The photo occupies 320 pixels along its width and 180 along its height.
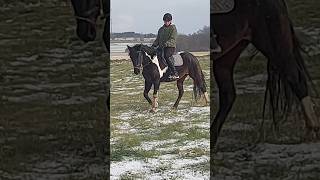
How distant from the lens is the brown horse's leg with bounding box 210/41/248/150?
346 cm

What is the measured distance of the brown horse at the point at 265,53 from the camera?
3.46m

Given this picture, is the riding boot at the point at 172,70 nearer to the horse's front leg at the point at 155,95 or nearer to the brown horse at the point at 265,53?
the horse's front leg at the point at 155,95

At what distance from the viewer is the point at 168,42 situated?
4.79 metres

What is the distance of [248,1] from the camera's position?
349cm

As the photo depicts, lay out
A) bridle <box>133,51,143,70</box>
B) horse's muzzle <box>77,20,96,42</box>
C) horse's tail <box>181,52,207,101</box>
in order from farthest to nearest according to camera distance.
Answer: bridle <box>133,51,143,70</box> < horse's tail <box>181,52,207,101</box> < horse's muzzle <box>77,20,96,42</box>

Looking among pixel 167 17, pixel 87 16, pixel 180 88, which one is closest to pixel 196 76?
pixel 180 88

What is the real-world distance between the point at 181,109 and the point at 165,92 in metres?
0.25

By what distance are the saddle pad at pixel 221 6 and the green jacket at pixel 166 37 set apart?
3.55ft

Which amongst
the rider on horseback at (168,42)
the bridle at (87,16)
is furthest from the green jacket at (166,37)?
the bridle at (87,16)

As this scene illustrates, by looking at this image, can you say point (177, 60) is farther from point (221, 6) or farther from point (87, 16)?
point (87, 16)

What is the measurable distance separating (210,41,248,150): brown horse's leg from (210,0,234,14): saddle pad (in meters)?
0.26

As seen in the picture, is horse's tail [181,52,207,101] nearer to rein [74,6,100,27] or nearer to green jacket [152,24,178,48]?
green jacket [152,24,178,48]

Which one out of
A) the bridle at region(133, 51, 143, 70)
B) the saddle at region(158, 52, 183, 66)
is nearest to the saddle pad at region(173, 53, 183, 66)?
the saddle at region(158, 52, 183, 66)

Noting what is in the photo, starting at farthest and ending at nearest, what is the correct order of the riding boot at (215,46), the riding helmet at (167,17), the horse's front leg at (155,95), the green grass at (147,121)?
the horse's front leg at (155,95), the green grass at (147,121), the riding helmet at (167,17), the riding boot at (215,46)
